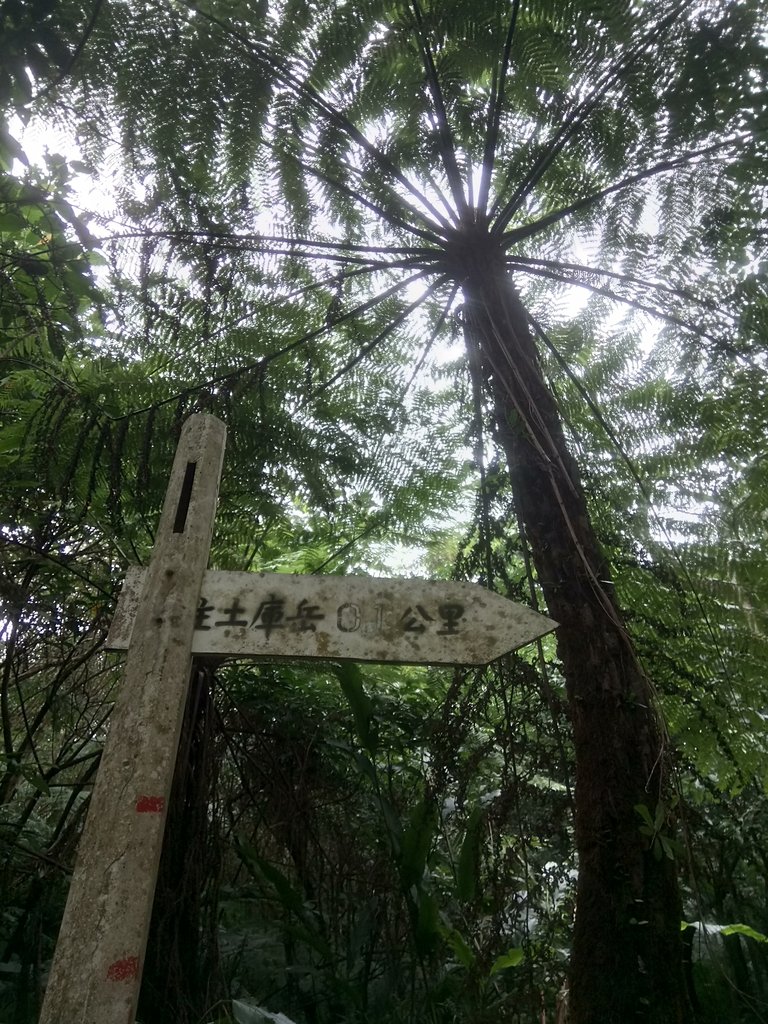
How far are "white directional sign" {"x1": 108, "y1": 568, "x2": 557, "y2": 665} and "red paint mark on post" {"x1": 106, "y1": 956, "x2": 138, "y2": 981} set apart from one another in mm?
526

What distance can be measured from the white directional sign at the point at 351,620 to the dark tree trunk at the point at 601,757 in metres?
0.44

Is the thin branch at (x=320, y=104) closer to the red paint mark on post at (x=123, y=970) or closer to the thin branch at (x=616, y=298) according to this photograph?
the thin branch at (x=616, y=298)

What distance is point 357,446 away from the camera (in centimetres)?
346

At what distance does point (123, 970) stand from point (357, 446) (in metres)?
2.58

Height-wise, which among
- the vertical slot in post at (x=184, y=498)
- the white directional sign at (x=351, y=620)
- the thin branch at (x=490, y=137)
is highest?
the thin branch at (x=490, y=137)

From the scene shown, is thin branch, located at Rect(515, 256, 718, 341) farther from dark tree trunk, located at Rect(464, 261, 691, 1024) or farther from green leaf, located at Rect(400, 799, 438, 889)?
green leaf, located at Rect(400, 799, 438, 889)

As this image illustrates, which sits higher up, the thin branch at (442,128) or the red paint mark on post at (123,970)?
the thin branch at (442,128)

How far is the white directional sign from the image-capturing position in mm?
Answer: 1401

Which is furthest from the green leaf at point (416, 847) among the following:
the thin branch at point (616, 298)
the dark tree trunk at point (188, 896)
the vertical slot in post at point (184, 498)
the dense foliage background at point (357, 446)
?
the thin branch at point (616, 298)

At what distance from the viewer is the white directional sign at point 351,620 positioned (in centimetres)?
140

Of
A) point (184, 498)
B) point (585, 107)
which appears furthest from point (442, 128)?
point (184, 498)

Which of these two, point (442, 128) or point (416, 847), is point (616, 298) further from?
point (416, 847)

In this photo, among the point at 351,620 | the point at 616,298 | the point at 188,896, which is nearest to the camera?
the point at 351,620

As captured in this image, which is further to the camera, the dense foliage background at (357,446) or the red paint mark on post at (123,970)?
the dense foliage background at (357,446)
